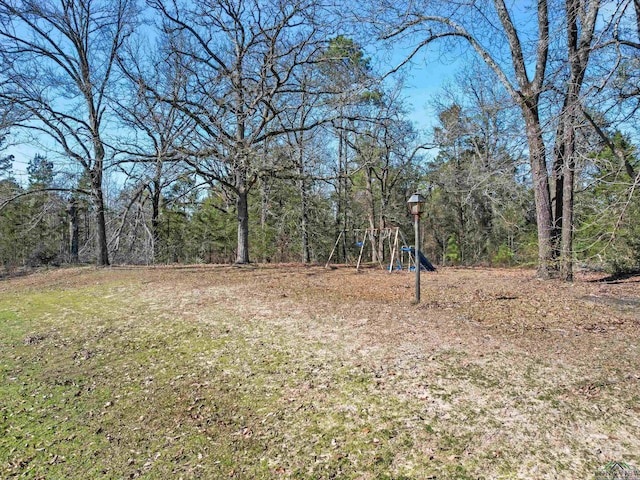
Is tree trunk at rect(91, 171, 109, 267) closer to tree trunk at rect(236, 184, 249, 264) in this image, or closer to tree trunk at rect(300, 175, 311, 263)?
tree trunk at rect(236, 184, 249, 264)

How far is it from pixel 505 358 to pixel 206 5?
10779 mm

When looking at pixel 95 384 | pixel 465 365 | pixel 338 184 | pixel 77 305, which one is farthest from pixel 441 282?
pixel 338 184

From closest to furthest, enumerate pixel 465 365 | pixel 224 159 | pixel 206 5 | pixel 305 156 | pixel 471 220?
pixel 465 365, pixel 224 159, pixel 206 5, pixel 305 156, pixel 471 220

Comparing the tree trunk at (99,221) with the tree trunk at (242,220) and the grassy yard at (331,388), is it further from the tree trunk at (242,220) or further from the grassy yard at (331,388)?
the grassy yard at (331,388)

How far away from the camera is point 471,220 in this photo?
2039 cm

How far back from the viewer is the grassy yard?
98.8 inches

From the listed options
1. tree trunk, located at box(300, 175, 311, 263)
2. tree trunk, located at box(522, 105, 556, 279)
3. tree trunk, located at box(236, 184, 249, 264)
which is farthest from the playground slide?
tree trunk, located at box(300, 175, 311, 263)

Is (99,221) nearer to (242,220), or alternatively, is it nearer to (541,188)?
(242,220)

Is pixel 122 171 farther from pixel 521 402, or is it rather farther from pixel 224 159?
pixel 521 402

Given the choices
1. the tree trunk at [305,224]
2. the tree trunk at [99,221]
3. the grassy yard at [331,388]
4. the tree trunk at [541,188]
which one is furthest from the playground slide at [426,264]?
the tree trunk at [99,221]

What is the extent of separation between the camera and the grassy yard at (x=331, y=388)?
2510 millimetres

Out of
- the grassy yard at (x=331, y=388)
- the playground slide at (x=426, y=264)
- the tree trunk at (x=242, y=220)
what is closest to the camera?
the grassy yard at (x=331, y=388)

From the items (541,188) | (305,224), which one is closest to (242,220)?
(305,224)

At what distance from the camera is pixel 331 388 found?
3.45 metres
